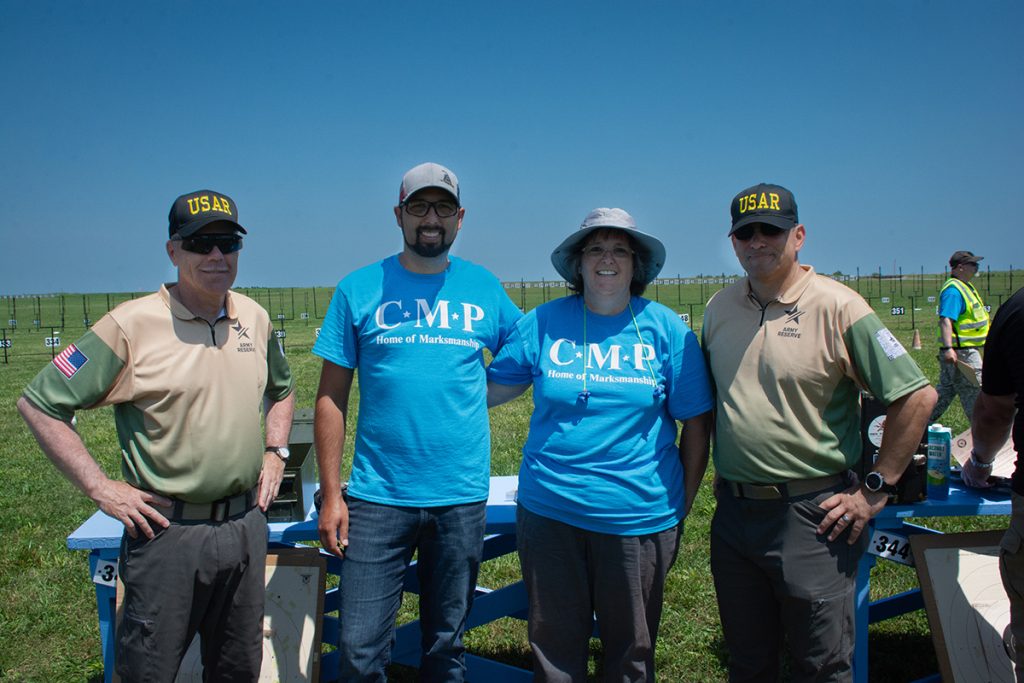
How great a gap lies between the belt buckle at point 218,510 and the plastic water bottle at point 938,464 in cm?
327

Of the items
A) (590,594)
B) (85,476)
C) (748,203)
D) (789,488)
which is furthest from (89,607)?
(748,203)

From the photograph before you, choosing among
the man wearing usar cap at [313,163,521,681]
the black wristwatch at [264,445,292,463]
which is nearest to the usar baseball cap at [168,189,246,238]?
the man wearing usar cap at [313,163,521,681]

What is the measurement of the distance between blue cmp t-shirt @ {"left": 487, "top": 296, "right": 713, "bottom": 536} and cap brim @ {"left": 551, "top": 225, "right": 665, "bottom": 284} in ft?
0.66

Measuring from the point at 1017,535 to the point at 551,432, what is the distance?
1.82 m

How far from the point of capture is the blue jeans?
9.09 feet

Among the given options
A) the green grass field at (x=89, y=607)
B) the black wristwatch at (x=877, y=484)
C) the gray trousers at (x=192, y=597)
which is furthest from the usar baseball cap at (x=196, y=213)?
the green grass field at (x=89, y=607)

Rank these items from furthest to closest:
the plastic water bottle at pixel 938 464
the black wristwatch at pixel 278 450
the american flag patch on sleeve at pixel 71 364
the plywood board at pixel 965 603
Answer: the plastic water bottle at pixel 938 464, the plywood board at pixel 965 603, the black wristwatch at pixel 278 450, the american flag patch on sleeve at pixel 71 364

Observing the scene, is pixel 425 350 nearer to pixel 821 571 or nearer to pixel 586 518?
pixel 586 518

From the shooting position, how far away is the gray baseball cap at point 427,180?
2.84 metres

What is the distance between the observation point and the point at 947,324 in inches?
342

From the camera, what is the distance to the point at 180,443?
2.66 m

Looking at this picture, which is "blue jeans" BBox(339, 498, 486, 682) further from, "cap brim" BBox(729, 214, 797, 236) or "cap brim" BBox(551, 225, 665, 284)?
"cap brim" BBox(729, 214, 797, 236)

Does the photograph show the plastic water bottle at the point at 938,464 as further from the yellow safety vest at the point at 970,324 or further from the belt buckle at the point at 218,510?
the yellow safety vest at the point at 970,324

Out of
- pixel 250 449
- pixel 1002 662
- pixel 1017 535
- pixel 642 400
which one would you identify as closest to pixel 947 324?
pixel 1002 662
